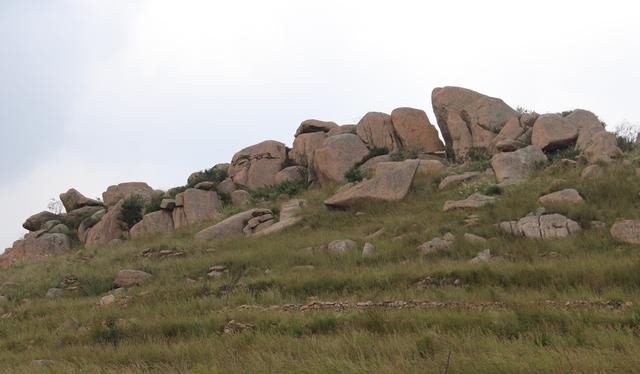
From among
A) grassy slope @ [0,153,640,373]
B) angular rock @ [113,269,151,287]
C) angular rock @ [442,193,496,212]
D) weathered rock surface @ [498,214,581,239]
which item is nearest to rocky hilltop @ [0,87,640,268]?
angular rock @ [442,193,496,212]

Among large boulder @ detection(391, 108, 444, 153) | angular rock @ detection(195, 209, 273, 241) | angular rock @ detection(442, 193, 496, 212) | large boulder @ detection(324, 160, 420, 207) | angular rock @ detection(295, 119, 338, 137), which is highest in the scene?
angular rock @ detection(295, 119, 338, 137)

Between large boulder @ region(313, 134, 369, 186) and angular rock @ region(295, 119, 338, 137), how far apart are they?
2.91 metres

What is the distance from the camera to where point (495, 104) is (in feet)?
79.8

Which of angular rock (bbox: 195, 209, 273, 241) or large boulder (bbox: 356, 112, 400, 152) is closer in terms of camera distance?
angular rock (bbox: 195, 209, 273, 241)

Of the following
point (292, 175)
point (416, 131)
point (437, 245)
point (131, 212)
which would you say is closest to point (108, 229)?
point (131, 212)

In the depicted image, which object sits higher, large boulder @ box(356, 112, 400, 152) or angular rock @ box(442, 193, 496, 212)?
large boulder @ box(356, 112, 400, 152)

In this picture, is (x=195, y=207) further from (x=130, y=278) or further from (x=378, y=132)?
(x=130, y=278)

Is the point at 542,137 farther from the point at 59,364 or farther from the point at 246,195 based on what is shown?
the point at 59,364

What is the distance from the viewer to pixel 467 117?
24344mm

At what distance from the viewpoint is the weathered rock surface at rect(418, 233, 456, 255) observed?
44.2 ft

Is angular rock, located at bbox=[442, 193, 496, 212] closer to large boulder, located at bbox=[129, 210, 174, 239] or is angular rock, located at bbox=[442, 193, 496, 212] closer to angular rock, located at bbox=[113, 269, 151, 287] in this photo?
angular rock, located at bbox=[113, 269, 151, 287]

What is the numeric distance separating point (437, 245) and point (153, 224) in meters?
15.9

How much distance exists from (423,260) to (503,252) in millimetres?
1675

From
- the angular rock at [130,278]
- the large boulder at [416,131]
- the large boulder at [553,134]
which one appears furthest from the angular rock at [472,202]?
Result: the large boulder at [416,131]
